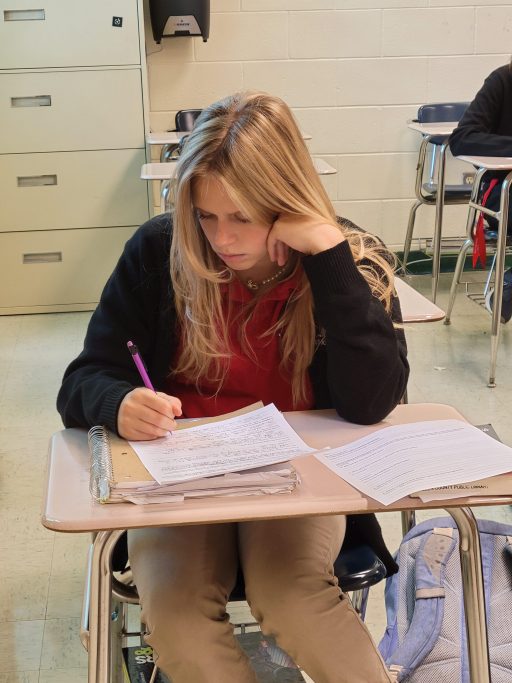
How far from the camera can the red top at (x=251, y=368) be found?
141 cm

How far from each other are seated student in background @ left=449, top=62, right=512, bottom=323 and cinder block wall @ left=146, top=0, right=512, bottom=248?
80cm

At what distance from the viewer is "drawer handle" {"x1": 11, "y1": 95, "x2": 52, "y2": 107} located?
3980 mm

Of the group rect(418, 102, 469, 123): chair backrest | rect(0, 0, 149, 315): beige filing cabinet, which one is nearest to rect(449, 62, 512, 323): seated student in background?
rect(418, 102, 469, 123): chair backrest

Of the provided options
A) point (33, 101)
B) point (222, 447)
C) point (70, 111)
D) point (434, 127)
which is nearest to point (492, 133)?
point (434, 127)

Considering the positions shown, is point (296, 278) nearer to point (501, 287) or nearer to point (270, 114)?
point (270, 114)

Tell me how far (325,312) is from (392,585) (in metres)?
0.53

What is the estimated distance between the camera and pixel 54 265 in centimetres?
420

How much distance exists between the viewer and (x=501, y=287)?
3299 mm

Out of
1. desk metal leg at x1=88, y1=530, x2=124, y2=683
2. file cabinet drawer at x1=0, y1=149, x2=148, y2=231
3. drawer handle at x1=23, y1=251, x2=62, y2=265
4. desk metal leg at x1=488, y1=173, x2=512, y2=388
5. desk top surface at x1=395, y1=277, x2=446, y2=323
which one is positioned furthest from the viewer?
drawer handle at x1=23, y1=251, x2=62, y2=265

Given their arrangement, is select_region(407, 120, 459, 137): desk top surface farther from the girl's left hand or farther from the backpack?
the girl's left hand

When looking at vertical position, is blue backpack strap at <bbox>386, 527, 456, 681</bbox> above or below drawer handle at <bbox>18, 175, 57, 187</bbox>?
below

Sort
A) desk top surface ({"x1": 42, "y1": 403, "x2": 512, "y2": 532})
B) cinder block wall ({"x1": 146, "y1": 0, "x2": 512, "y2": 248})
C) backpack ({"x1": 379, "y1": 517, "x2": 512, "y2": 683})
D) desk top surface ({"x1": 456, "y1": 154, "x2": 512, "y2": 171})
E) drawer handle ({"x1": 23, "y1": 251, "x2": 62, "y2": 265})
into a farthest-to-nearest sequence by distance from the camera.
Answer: cinder block wall ({"x1": 146, "y1": 0, "x2": 512, "y2": 248}), drawer handle ({"x1": 23, "y1": 251, "x2": 62, "y2": 265}), desk top surface ({"x1": 456, "y1": 154, "x2": 512, "y2": 171}), backpack ({"x1": 379, "y1": 517, "x2": 512, "y2": 683}), desk top surface ({"x1": 42, "y1": 403, "x2": 512, "y2": 532})

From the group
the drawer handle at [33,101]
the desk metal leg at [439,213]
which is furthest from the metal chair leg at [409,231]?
the drawer handle at [33,101]

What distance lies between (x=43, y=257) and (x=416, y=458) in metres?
3.38
